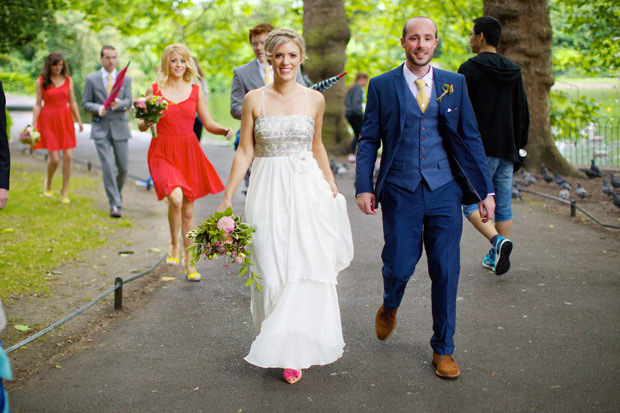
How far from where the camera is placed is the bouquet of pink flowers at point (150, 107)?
Answer: 7.21 meters

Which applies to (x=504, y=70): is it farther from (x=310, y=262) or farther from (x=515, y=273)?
(x=310, y=262)

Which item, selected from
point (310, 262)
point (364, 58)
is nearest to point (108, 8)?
point (364, 58)

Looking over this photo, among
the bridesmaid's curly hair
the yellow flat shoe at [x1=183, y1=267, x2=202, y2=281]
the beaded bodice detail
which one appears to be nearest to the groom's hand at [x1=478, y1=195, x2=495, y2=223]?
the beaded bodice detail

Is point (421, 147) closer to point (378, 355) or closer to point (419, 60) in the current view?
point (419, 60)

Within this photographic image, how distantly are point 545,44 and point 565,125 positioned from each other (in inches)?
137

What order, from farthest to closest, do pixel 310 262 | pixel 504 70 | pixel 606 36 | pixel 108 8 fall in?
pixel 108 8
pixel 606 36
pixel 504 70
pixel 310 262

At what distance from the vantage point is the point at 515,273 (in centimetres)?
711

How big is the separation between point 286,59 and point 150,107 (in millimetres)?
2983

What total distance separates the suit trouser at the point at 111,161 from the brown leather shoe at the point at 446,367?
24.0 ft

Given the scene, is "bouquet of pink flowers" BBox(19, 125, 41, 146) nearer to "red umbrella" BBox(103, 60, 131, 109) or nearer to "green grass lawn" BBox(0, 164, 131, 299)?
"green grass lawn" BBox(0, 164, 131, 299)

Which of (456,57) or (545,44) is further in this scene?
(456,57)

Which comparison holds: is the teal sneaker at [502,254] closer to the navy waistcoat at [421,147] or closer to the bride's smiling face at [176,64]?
the navy waistcoat at [421,147]

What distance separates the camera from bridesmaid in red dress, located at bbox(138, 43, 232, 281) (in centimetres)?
732

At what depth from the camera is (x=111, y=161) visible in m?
10.8
